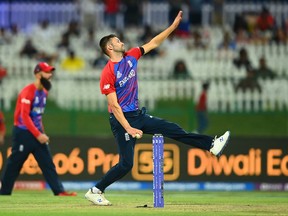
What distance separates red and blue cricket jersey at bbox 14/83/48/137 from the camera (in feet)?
61.9

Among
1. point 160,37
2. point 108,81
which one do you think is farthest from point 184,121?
point 108,81

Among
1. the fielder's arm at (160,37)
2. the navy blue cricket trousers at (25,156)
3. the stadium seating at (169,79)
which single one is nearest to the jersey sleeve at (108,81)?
the fielder's arm at (160,37)

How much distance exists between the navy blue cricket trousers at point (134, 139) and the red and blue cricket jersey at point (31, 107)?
3.43 meters

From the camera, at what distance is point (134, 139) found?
15.7 m

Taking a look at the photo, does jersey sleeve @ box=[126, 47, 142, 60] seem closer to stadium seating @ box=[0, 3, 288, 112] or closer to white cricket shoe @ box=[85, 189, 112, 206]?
white cricket shoe @ box=[85, 189, 112, 206]

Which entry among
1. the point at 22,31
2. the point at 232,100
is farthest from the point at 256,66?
the point at 22,31

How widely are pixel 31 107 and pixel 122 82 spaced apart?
12.2 feet

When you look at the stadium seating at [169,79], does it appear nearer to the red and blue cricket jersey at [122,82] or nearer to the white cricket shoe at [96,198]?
the white cricket shoe at [96,198]

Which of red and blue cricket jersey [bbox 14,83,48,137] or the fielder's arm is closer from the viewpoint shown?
the fielder's arm

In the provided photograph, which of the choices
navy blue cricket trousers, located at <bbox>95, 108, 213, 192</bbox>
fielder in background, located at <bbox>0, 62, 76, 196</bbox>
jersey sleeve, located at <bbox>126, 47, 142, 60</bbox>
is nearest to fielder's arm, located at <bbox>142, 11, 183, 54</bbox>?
jersey sleeve, located at <bbox>126, 47, 142, 60</bbox>

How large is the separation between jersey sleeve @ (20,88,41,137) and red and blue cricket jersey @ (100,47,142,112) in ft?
11.5

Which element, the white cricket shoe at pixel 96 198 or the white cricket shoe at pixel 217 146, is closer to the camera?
the white cricket shoe at pixel 217 146

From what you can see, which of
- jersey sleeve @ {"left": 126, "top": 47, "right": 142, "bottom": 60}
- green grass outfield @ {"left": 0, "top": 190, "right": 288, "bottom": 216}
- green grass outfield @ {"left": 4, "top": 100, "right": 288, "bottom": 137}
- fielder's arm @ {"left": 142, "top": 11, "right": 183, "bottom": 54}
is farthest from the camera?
green grass outfield @ {"left": 4, "top": 100, "right": 288, "bottom": 137}

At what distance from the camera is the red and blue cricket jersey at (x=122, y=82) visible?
15.5 metres
